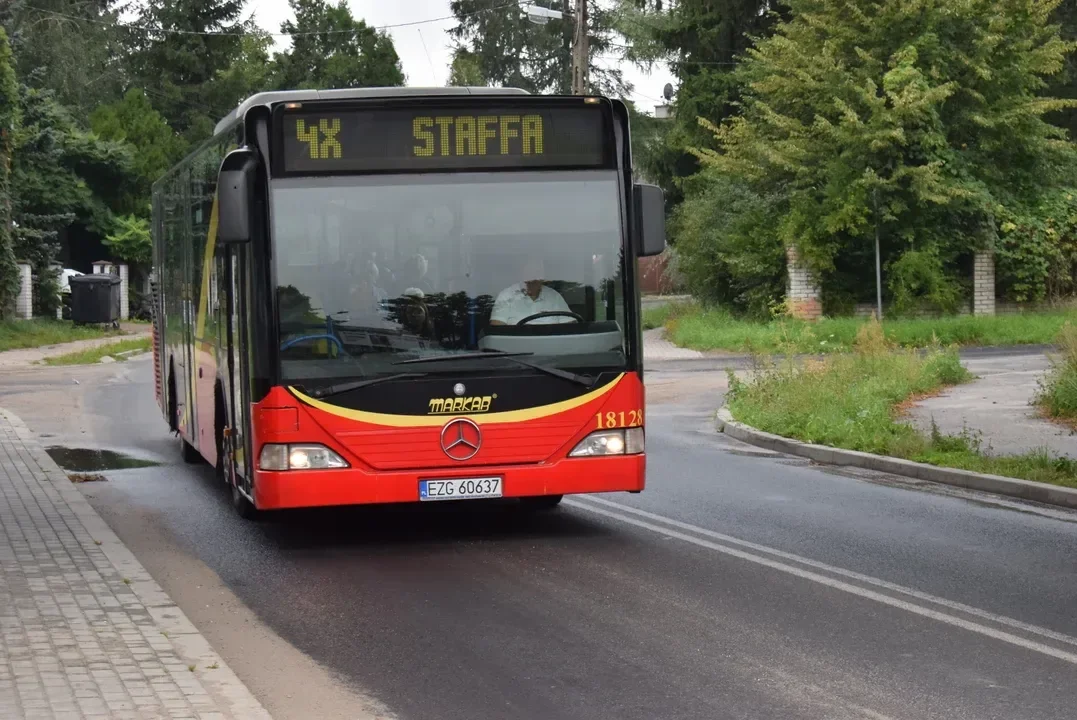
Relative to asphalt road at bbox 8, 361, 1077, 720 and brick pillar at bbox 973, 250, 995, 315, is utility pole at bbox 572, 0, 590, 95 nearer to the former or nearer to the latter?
brick pillar at bbox 973, 250, 995, 315

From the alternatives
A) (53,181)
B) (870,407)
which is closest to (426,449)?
(870,407)

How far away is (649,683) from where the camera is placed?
695cm

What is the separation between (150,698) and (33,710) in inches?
17.2

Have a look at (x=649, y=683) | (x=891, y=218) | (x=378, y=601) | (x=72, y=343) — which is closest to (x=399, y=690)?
(x=649, y=683)

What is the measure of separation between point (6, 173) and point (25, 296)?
399cm

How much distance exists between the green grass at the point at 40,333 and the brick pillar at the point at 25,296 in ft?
1.66

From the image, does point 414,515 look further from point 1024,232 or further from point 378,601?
point 1024,232

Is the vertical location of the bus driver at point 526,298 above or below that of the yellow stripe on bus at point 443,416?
above

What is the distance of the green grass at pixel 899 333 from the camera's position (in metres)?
34.2

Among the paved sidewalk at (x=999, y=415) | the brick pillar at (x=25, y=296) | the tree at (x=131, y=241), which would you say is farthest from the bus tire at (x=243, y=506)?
the tree at (x=131, y=241)

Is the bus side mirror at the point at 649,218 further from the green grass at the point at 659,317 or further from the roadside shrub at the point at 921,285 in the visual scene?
the green grass at the point at 659,317

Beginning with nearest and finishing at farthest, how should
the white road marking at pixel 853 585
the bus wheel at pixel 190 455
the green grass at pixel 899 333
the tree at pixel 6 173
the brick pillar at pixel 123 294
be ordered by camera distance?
the white road marking at pixel 853 585 → the bus wheel at pixel 190 455 → the green grass at pixel 899 333 → the tree at pixel 6 173 → the brick pillar at pixel 123 294

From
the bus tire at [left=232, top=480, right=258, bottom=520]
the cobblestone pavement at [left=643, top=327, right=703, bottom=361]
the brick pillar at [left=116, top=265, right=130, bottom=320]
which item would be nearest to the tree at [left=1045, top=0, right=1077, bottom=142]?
the cobblestone pavement at [left=643, top=327, right=703, bottom=361]

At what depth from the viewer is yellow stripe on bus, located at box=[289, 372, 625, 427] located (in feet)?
33.4
